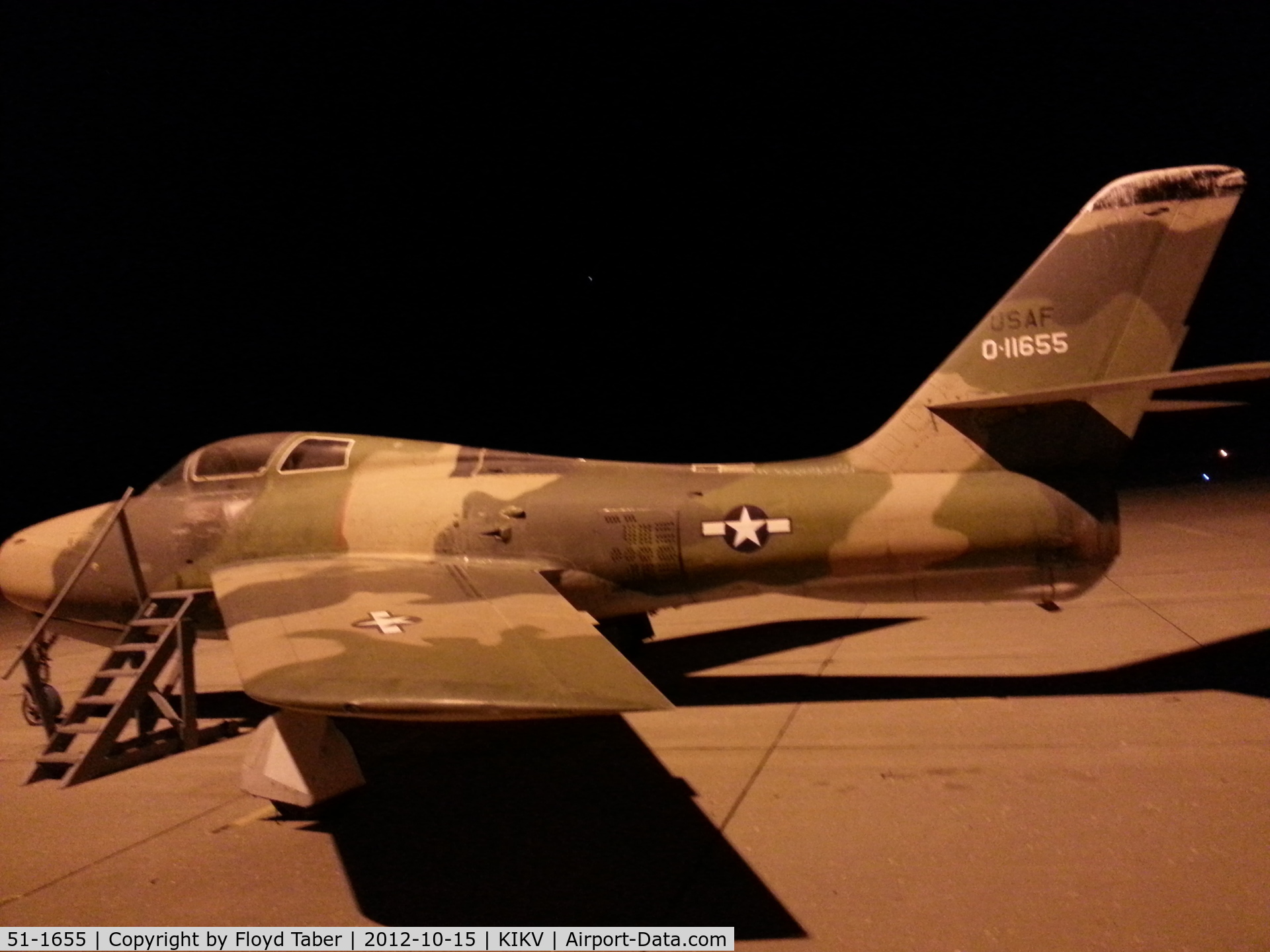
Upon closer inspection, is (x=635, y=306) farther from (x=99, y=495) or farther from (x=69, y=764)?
(x=69, y=764)

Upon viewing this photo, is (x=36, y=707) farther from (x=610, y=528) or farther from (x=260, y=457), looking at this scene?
(x=610, y=528)

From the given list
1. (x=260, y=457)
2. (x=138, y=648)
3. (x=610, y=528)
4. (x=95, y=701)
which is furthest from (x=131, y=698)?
(x=610, y=528)

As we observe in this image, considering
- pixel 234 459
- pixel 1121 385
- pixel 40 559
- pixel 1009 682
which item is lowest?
pixel 1009 682

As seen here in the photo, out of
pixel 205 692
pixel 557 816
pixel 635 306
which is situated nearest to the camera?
pixel 557 816

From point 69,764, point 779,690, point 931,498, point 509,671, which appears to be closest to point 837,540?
point 931,498

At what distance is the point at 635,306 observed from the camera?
21859 millimetres

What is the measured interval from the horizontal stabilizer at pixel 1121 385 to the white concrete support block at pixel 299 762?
5.28m

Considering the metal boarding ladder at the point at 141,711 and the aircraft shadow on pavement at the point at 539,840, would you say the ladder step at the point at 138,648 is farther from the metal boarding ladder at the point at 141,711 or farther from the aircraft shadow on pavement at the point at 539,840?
the aircraft shadow on pavement at the point at 539,840

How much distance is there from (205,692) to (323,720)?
4.32 m

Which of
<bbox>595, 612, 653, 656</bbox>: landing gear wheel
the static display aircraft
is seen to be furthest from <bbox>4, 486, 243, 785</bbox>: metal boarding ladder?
<bbox>595, 612, 653, 656</bbox>: landing gear wheel

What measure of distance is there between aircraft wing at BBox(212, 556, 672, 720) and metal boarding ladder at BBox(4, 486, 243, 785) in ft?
2.31

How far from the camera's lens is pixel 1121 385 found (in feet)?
→ 21.9

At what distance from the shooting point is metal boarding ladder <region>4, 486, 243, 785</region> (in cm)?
683

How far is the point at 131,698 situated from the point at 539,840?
3.64 m
